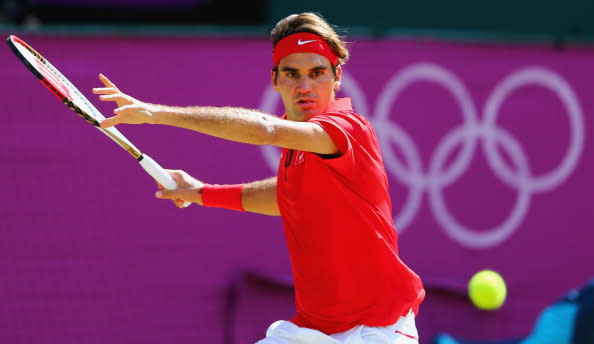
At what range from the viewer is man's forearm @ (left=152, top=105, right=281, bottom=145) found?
3066 mm

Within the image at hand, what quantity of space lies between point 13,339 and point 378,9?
158 inches

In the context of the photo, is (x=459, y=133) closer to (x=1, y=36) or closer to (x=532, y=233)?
(x=532, y=233)

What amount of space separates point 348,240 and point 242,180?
2512 mm

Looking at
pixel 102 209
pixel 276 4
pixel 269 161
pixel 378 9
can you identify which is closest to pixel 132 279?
pixel 102 209

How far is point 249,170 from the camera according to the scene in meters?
6.06

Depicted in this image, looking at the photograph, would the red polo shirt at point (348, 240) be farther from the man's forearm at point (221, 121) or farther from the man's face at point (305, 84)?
the man's forearm at point (221, 121)

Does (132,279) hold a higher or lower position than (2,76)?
lower

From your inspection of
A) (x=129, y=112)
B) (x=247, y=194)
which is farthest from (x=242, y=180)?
(x=129, y=112)

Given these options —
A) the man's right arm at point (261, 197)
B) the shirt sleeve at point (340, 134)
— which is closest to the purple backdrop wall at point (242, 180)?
the man's right arm at point (261, 197)

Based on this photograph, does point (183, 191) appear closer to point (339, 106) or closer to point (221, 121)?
point (339, 106)

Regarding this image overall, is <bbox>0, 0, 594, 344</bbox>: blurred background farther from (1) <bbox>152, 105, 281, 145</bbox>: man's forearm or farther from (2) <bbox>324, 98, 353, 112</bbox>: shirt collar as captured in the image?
(1) <bbox>152, 105, 281, 145</bbox>: man's forearm

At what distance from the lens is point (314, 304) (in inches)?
144

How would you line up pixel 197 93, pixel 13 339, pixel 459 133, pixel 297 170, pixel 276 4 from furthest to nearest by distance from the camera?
pixel 276 4
pixel 459 133
pixel 197 93
pixel 13 339
pixel 297 170

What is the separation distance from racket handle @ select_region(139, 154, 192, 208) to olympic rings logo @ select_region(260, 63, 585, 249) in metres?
1.94
